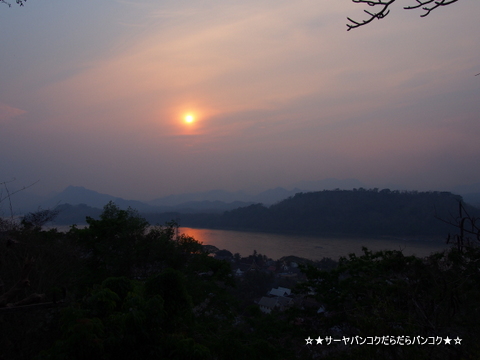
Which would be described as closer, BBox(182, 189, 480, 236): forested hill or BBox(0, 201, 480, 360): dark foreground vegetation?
BBox(0, 201, 480, 360): dark foreground vegetation

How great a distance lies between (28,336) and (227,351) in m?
1.99

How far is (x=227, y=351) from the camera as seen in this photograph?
312cm

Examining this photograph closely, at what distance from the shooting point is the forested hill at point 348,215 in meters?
25.6

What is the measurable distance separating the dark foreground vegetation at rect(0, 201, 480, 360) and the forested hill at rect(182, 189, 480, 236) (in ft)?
65.3

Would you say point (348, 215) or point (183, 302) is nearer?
point (183, 302)

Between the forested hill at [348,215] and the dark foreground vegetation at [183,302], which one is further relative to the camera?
the forested hill at [348,215]

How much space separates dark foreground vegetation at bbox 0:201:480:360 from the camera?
2141 millimetres

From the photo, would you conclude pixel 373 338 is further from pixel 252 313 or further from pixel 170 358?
pixel 252 313

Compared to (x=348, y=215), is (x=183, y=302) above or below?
above

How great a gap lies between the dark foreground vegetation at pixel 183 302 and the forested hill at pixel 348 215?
19919mm

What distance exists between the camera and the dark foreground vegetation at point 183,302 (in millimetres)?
2141

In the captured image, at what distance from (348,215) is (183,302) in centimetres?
3148

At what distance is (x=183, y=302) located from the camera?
2.48 m

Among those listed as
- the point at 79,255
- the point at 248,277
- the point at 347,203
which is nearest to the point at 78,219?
the point at 248,277
